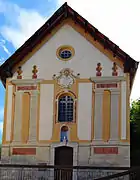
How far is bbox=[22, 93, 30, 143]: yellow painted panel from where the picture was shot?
26391mm

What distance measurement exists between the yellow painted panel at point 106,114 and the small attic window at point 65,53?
3.34 m

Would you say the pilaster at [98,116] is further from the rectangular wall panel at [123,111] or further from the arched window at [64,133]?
the arched window at [64,133]

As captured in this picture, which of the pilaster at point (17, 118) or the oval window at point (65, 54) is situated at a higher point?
the oval window at point (65, 54)

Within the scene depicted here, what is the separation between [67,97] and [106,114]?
106 inches

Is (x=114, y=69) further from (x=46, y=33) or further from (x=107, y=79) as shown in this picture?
(x=46, y=33)

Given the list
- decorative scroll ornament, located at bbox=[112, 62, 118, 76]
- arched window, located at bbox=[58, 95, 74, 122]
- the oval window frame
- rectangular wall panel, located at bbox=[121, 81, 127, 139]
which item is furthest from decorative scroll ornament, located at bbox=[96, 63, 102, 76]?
arched window, located at bbox=[58, 95, 74, 122]

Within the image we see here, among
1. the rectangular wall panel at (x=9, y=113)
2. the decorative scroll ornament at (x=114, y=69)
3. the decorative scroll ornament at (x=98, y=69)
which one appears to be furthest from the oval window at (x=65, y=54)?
the rectangular wall panel at (x=9, y=113)

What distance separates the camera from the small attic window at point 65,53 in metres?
27.4

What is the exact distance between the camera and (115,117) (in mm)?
25594

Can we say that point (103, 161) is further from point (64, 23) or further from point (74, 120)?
point (64, 23)

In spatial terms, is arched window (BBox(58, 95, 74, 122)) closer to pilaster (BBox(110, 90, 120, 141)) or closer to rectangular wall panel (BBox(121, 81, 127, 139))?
pilaster (BBox(110, 90, 120, 141))

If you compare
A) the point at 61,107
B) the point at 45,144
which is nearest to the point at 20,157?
the point at 45,144

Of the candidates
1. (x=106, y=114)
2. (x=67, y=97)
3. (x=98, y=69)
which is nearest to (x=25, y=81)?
(x=67, y=97)

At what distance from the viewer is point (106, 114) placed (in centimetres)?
2575
